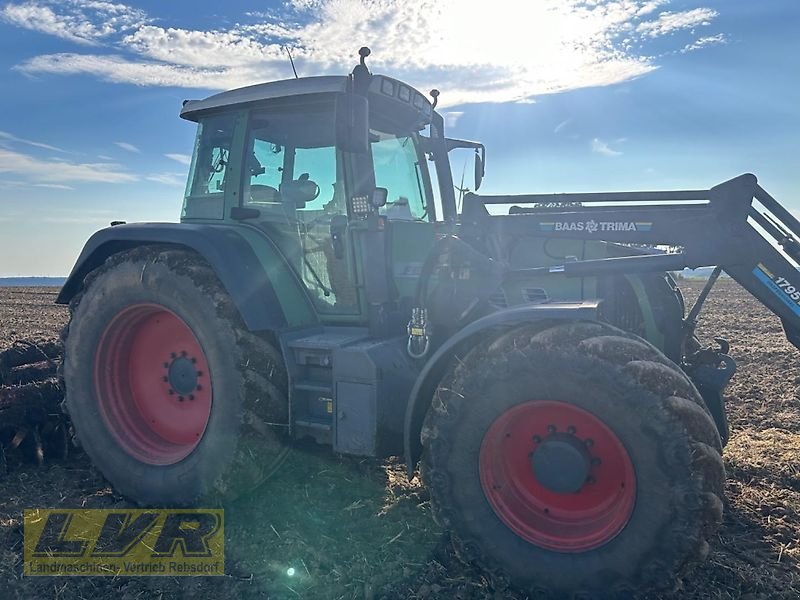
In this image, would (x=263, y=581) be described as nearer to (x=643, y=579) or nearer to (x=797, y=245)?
(x=643, y=579)

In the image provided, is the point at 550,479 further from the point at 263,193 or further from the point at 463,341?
the point at 263,193

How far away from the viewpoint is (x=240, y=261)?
14.3ft

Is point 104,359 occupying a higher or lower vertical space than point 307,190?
lower

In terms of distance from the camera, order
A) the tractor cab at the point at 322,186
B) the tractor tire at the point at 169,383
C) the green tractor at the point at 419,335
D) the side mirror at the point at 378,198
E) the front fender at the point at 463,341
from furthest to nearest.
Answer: the tractor cab at the point at 322,186
the side mirror at the point at 378,198
the tractor tire at the point at 169,383
the front fender at the point at 463,341
the green tractor at the point at 419,335

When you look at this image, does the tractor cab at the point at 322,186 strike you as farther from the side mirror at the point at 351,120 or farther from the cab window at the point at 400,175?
the side mirror at the point at 351,120

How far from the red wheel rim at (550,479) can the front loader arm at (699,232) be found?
1198 mm

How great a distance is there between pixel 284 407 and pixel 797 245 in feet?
11.1

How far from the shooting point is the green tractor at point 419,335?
3.14 meters

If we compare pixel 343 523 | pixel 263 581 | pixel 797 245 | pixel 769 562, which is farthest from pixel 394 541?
pixel 797 245

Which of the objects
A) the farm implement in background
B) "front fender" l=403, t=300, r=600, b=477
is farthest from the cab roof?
the farm implement in background

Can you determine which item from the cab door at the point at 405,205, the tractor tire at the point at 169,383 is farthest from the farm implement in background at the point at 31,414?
the cab door at the point at 405,205

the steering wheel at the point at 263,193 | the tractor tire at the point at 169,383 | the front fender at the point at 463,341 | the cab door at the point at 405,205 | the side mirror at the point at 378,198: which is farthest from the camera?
the steering wheel at the point at 263,193

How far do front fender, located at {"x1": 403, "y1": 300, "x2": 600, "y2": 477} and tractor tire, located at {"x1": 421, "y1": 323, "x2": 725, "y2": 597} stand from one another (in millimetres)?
74

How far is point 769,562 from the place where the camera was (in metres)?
3.56
